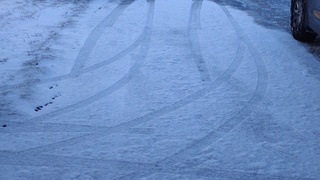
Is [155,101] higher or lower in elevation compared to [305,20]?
lower

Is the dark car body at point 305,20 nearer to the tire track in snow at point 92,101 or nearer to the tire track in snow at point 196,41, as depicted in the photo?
the tire track in snow at point 196,41

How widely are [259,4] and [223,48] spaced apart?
419cm

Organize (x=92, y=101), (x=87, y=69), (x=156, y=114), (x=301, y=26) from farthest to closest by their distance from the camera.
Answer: (x=301, y=26) → (x=87, y=69) → (x=92, y=101) → (x=156, y=114)

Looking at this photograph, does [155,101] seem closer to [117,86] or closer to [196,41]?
[117,86]

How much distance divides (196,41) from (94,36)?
1751 mm

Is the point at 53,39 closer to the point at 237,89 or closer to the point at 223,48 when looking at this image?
the point at 223,48

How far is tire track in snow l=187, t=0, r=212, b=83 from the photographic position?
5902 millimetres

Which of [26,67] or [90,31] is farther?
[90,31]

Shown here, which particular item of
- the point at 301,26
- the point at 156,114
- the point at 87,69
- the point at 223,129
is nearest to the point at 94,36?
the point at 87,69

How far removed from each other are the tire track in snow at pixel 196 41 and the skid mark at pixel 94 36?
1.54 m

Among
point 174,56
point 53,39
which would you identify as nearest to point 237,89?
point 174,56

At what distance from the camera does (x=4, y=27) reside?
7922 millimetres

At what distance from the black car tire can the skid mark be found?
133 inches

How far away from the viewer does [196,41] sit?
24.2ft
